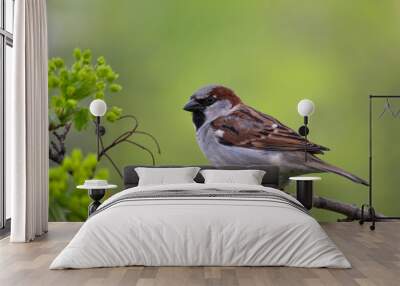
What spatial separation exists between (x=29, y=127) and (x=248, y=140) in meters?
2.64

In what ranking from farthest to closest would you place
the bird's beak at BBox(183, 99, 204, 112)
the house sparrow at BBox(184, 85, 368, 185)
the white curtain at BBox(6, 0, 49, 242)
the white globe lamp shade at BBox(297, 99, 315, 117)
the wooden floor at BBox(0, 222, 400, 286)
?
the bird's beak at BBox(183, 99, 204, 112)
the house sparrow at BBox(184, 85, 368, 185)
the white globe lamp shade at BBox(297, 99, 315, 117)
the white curtain at BBox(6, 0, 49, 242)
the wooden floor at BBox(0, 222, 400, 286)

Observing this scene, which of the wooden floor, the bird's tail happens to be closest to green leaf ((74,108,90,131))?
the wooden floor

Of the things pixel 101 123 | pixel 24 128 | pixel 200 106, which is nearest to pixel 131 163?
pixel 101 123

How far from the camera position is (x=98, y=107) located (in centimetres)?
684

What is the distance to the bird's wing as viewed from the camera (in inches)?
281

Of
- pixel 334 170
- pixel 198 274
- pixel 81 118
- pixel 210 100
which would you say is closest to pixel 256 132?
pixel 210 100

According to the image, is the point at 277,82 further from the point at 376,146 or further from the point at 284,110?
the point at 376,146

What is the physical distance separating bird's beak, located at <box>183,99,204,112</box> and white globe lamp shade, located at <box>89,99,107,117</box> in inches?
39.9

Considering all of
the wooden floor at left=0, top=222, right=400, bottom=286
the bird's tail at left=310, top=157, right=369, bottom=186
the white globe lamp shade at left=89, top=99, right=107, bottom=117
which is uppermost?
the white globe lamp shade at left=89, top=99, right=107, bottom=117

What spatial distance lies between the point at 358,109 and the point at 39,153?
382cm

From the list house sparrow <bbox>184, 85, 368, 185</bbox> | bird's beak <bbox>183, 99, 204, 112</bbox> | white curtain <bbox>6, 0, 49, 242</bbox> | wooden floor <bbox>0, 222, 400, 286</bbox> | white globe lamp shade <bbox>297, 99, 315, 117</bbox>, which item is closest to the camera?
wooden floor <bbox>0, 222, 400, 286</bbox>

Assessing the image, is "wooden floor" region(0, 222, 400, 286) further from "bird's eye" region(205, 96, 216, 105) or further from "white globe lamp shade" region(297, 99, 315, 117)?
"bird's eye" region(205, 96, 216, 105)

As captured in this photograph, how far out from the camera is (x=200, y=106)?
7266 mm

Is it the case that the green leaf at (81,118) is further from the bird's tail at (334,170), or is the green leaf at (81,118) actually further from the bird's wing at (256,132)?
the bird's tail at (334,170)
